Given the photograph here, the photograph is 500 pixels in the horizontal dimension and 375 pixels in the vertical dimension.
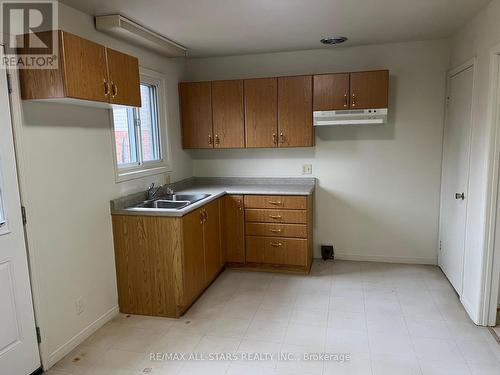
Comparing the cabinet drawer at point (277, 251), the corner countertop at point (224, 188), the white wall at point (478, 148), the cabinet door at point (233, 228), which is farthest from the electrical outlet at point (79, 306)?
the white wall at point (478, 148)

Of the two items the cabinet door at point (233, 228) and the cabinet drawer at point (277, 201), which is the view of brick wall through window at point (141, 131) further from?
the cabinet drawer at point (277, 201)

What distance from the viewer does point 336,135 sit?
4031 mm

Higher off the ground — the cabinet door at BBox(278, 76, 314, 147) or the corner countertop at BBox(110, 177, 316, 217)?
the cabinet door at BBox(278, 76, 314, 147)

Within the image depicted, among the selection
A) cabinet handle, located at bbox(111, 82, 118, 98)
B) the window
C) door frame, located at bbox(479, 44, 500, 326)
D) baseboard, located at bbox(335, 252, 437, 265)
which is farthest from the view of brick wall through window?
door frame, located at bbox(479, 44, 500, 326)

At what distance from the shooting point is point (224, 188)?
4090 mm

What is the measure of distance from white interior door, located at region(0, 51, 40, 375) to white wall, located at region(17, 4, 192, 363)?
0.06 metres

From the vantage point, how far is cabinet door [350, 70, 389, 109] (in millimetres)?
3613

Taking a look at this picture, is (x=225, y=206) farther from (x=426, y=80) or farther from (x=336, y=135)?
(x=426, y=80)

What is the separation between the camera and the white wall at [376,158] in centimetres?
378

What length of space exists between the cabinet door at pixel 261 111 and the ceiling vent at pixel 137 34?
0.82 meters

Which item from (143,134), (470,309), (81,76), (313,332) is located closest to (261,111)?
(143,134)

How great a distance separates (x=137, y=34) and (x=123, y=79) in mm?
500

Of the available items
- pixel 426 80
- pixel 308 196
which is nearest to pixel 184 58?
pixel 308 196

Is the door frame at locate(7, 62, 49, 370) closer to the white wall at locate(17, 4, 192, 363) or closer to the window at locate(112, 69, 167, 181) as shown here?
the white wall at locate(17, 4, 192, 363)
